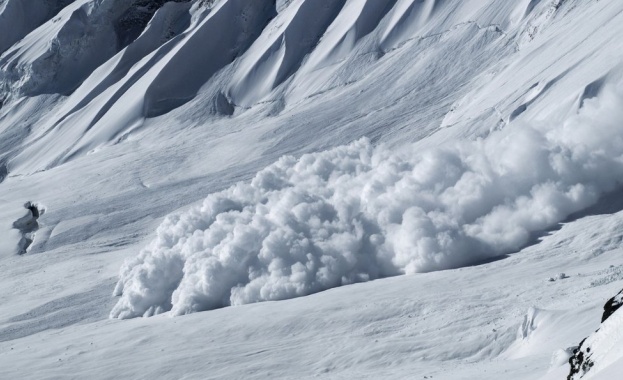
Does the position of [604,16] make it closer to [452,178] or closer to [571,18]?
[571,18]

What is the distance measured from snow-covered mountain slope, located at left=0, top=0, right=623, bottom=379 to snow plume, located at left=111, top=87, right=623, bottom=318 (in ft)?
0.25

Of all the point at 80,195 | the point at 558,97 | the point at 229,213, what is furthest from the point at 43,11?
the point at 558,97

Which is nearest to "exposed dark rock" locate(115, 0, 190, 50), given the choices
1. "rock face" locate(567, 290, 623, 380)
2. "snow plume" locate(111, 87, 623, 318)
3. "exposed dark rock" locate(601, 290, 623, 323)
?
"snow plume" locate(111, 87, 623, 318)

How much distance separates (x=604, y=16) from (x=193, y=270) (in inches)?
717

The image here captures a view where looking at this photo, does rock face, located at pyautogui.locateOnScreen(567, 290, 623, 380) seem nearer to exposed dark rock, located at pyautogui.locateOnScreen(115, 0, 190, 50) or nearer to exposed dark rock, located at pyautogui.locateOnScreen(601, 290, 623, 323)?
exposed dark rock, located at pyautogui.locateOnScreen(601, 290, 623, 323)

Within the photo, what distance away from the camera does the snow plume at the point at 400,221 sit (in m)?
26.3

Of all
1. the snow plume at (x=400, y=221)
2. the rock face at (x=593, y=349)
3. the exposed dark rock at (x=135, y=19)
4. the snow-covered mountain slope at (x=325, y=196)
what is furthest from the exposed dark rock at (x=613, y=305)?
the exposed dark rock at (x=135, y=19)

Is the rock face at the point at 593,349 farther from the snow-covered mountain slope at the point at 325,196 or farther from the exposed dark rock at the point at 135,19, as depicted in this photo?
the exposed dark rock at the point at 135,19

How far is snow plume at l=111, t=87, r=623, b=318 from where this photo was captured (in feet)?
86.3

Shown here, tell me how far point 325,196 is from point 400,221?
154 inches

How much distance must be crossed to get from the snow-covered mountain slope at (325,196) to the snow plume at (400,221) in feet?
0.25

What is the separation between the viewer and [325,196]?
103ft

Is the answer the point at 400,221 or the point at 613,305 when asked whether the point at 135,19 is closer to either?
the point at 400,221

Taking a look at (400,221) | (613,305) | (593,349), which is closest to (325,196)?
(400,221)
